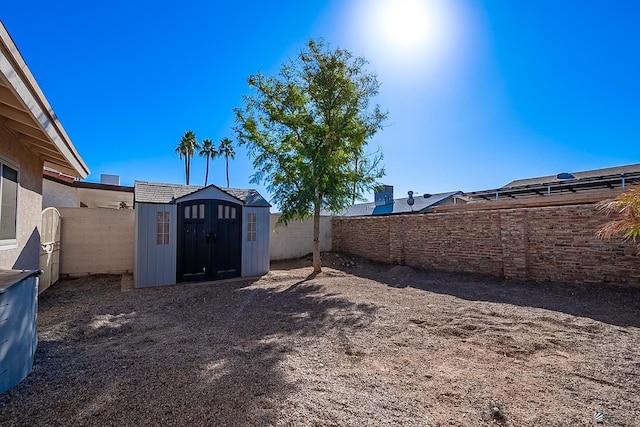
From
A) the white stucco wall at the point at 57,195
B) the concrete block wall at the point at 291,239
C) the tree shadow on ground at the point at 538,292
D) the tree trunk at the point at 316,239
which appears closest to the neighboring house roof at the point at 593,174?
the tree shadow on ground at the point at 538,292

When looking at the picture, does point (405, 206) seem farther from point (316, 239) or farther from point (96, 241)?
point (96, 241)

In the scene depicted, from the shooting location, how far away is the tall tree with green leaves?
8.41 metres

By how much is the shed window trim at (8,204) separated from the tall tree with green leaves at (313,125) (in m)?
5.22

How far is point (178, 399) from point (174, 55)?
7.78 meters

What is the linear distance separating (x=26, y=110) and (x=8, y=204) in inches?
77.6

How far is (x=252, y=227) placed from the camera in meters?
8.51

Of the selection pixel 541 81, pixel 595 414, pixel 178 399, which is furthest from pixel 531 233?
pixel 178 399

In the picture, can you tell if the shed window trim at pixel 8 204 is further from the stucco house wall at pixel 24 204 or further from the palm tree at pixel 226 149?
the palm tree at pixel 226 149

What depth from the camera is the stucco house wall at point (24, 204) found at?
4.04 meters

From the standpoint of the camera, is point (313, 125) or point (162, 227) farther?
point (313, 125)

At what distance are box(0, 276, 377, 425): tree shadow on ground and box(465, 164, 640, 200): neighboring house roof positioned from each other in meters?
9.13

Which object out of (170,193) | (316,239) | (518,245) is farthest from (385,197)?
(170,193)

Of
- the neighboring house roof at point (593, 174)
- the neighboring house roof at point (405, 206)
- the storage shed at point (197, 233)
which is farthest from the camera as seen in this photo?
the neighboring house roof at point (405, 206)

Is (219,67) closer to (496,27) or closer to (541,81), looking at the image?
(496,27)
